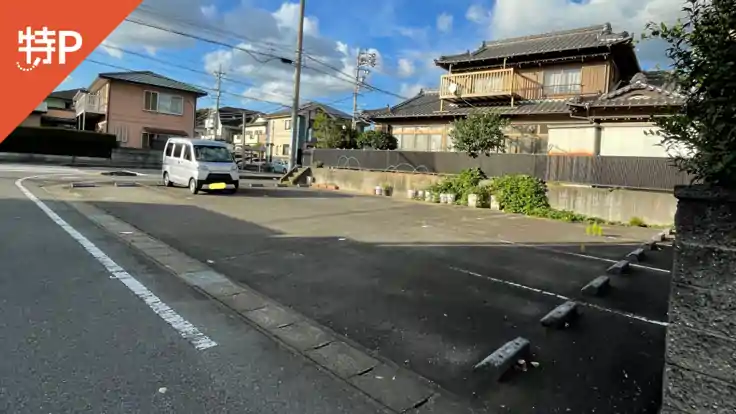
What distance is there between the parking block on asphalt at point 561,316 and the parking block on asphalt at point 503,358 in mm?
620

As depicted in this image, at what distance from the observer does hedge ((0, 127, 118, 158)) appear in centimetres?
2541

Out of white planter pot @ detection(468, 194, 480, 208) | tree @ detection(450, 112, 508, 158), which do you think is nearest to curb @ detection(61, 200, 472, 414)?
white planter pot @ detection(468, 194, 480, 208)

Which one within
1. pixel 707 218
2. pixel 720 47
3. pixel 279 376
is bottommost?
pixel 279 376

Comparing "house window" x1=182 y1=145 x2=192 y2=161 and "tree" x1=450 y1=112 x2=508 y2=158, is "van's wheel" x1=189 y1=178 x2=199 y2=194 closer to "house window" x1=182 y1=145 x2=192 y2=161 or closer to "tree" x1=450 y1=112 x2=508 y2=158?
"house window" x1=182 y1=145 x2=192 y2=161

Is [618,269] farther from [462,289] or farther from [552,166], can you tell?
[552,166]

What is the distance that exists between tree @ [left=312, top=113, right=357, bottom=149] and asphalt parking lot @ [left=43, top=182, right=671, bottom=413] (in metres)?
11.8

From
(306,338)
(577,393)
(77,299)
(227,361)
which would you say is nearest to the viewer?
(577,393)

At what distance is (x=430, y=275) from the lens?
4949 mm

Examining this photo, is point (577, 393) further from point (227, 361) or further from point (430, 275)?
point (430, 275)

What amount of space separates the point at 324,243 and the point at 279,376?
401cm

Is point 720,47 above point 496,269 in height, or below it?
above

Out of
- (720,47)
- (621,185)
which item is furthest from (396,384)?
(621,185)

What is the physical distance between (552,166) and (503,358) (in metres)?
11.2

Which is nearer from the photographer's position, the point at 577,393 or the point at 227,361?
the point at 577,393
